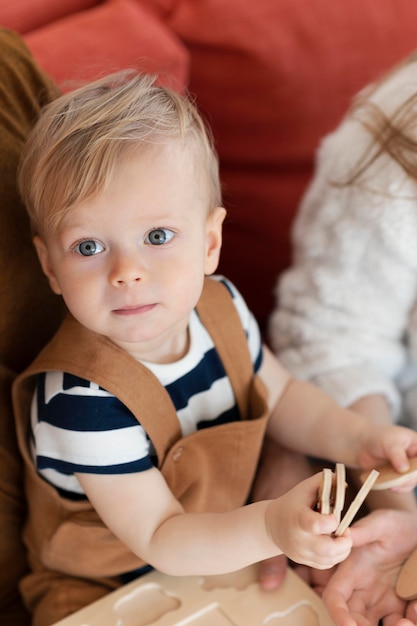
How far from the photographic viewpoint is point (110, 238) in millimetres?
589

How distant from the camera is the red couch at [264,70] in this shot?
1.00 meters

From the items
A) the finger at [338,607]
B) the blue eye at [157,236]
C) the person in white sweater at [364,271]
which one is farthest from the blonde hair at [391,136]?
the finger at [338,607]

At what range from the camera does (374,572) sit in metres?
0.66

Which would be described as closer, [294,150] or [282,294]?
[282,294]

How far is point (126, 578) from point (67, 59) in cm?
59

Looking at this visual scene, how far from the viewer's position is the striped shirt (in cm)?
62

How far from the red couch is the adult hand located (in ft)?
1.70

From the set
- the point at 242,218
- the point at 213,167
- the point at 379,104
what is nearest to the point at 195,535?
the point at 213,167

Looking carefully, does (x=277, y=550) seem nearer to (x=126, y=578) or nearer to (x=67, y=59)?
(x=126, y=578)

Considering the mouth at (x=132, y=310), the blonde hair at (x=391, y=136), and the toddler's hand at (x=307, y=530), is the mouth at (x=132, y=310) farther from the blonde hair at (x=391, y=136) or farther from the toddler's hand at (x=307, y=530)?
the blonde hair at (x=391, y=136)

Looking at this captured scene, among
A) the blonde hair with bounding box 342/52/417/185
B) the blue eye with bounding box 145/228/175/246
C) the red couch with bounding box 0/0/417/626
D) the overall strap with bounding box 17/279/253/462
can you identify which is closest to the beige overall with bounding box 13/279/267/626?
the overall strap with bounding box 17/279/253/462

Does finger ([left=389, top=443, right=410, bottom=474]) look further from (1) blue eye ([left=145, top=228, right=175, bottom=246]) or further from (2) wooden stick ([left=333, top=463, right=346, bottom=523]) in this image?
(1) blue eye ([left=145, top=228, right=175, bottom=246])

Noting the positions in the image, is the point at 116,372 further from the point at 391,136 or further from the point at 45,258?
the point at 391,136

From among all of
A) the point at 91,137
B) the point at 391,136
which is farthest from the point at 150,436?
the point at 391,136
